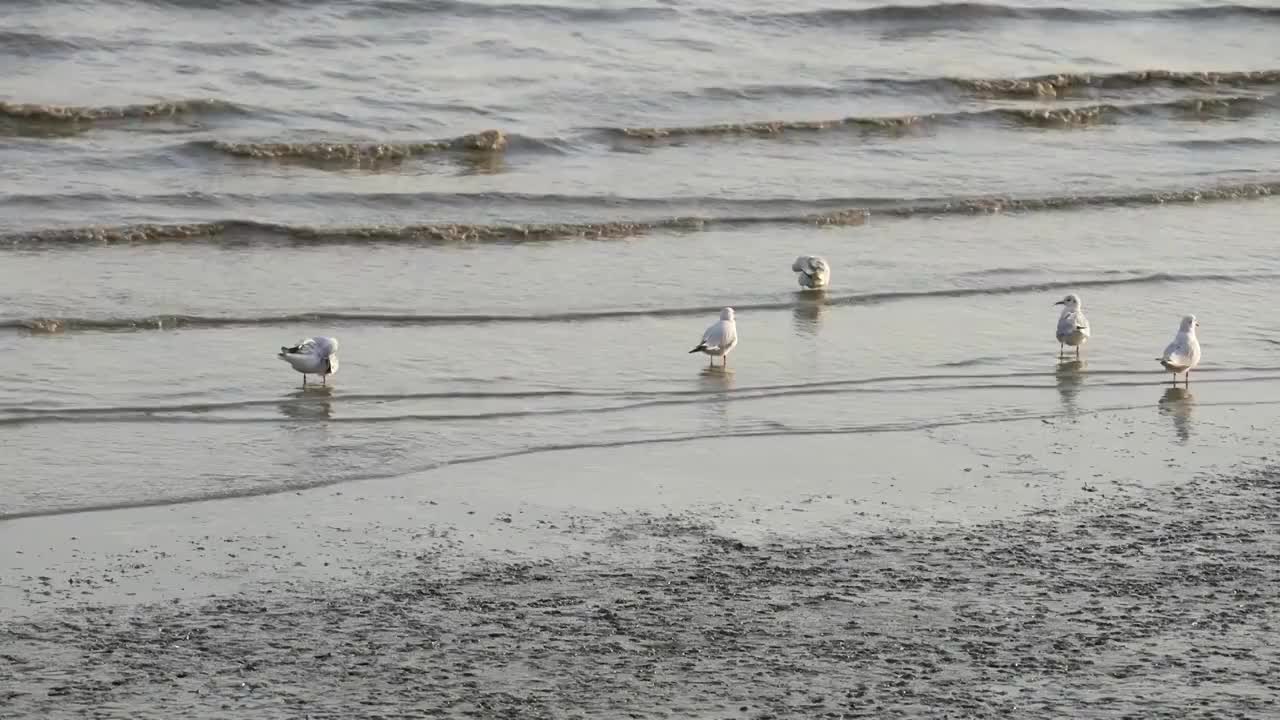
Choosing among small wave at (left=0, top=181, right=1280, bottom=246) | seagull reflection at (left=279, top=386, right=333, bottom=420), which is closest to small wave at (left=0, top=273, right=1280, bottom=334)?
seagull reflection at (left=279, top=386, right=333, bottom=420)

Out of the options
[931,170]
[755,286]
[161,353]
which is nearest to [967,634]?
[161,353]

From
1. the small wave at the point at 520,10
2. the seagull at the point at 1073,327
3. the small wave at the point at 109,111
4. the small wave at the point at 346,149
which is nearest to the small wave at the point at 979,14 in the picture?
the small wave at the point at 520,10

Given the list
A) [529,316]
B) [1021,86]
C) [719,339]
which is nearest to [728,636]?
[719,339]

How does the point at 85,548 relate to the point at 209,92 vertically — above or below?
below

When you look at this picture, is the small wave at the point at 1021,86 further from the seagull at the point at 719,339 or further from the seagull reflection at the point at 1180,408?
the seagull reflection at the point at 1180,408

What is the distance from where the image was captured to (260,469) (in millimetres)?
9344

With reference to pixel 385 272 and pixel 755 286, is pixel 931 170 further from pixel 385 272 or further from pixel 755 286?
pixel 385 272

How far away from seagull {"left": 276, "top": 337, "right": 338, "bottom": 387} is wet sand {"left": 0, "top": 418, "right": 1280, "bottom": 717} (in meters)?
1.84

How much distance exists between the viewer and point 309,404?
34.7ft

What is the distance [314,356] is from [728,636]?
14.1 ft

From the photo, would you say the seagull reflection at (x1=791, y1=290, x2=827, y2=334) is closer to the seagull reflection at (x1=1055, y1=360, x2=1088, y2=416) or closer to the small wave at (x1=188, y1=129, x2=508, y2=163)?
the seagull reflection at (x1=1055, y1=360, x2=1088, y2=416)

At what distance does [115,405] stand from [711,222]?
6.41m

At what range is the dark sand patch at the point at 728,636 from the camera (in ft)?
21.8

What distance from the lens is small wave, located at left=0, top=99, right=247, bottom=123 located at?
60.6ft
